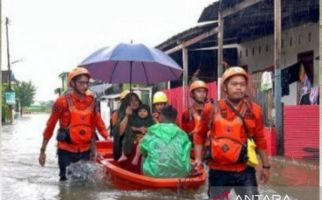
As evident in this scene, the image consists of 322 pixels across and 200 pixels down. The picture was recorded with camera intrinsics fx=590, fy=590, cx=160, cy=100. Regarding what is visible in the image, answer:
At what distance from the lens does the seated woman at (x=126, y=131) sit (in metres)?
8.83

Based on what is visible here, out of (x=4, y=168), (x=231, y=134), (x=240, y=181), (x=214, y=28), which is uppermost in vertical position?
(x=214, y=28)

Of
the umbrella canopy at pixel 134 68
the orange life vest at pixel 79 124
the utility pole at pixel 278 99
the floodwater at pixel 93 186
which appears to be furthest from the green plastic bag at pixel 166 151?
the utility pole at pixel 278 99

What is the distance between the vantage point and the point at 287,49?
1650 cm

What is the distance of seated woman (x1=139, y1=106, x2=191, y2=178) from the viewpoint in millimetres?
7520

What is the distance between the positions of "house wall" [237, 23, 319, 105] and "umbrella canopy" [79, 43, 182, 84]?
544 cm

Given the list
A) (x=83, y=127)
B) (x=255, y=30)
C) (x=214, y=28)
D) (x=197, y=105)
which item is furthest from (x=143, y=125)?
A: (x=255, y=30)

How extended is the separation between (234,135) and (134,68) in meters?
5.50

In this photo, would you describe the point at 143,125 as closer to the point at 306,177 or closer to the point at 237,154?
the point at 306,177

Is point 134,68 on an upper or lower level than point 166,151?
upper

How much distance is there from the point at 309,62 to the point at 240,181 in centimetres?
1032

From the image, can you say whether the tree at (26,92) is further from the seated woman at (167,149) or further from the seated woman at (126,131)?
the seated woman at (167,149)

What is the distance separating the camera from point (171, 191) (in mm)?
7484

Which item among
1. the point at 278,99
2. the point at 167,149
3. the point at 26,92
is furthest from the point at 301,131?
the point at 26,92

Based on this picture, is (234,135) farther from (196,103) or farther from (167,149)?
(196,103)
